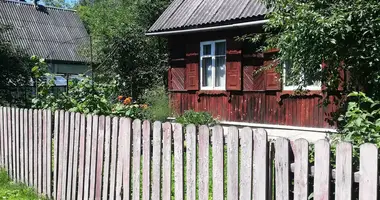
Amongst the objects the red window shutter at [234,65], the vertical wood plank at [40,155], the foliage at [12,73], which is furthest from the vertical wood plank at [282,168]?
the foliage at [12,73]

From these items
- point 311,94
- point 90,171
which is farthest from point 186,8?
point 90,171

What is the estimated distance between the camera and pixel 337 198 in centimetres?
254

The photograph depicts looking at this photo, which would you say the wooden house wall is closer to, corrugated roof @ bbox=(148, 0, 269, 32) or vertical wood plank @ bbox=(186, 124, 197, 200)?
corrugated roof @ bbox=(148, 0, 269, 32)

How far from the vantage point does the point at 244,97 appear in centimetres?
1113

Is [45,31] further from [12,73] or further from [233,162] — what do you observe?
[233,162]

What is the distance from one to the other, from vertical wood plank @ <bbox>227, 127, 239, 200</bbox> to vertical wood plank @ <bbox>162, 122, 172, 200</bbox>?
0.64 meters

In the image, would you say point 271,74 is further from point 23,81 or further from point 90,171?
point 23,81

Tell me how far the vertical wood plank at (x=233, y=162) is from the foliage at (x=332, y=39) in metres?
2.35

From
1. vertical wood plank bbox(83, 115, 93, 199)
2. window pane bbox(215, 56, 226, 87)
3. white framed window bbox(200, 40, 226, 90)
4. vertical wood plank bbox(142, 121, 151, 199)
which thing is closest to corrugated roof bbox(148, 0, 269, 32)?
white framed window bbox(200, 40, 226, 90)

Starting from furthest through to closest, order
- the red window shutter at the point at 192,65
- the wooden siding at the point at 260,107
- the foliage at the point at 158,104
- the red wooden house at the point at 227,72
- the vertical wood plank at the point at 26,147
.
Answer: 1. the foliage at the point at 158,104
2. the red window shutter at the point at 192,65
3. the red wooden house at the point at 227,72
4. the wooden siding at the point at 260,107
5. the vertical wood plank at the point at 26,147

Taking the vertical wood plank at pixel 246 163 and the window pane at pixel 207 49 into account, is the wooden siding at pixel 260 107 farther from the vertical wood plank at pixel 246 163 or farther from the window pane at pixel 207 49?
the vertical wood plank at pixel 246 163

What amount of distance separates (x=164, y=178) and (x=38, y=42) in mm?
29334

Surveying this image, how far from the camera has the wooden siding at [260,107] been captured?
9664 millimetres

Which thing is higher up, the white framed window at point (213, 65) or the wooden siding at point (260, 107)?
the white framed window at point (213, 65)
